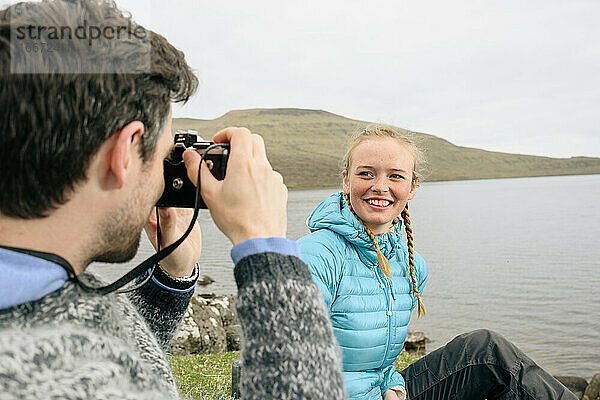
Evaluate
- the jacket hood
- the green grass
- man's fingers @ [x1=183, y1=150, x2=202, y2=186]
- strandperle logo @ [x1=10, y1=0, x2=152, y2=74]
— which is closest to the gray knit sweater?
man's fingers @ [x1=183, y1=150, x2=202, y2=186]

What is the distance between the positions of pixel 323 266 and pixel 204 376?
134 inches

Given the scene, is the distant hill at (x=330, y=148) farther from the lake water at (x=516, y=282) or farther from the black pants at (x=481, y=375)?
the black pants at (x=481, y=375)

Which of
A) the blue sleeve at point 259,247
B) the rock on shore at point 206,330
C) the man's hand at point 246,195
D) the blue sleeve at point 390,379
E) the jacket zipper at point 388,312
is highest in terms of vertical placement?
the man's hand at point 246,195

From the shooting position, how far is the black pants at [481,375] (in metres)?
3.73

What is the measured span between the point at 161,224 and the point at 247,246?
0.82m

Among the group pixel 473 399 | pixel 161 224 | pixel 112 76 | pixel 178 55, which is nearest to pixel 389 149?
pixel 473 399

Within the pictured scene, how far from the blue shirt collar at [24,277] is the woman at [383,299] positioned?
2120mm

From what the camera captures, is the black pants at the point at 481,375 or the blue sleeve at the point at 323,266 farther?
the black pants at the point at 481,375

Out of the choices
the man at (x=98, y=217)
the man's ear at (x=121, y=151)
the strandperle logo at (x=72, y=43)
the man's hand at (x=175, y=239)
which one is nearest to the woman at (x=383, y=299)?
the man's hand at (x=175, y=239)

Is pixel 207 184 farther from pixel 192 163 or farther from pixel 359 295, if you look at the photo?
pixel 359 295

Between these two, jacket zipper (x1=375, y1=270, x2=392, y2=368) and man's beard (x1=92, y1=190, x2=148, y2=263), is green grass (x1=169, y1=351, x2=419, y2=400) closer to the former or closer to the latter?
jacket zipper (x1=375, y1=270, x2=392, y2=368)

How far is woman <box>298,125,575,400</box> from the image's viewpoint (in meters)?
3.63

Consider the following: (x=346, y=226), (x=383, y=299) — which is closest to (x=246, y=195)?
(x=346, y=226)

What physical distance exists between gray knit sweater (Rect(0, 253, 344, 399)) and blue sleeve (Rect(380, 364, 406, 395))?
87.2 inches
